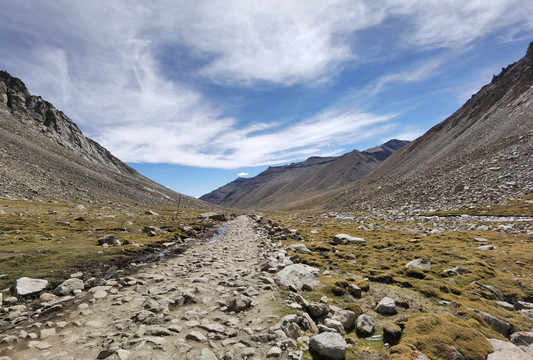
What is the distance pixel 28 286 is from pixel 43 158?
9292cm

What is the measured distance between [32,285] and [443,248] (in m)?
27.5

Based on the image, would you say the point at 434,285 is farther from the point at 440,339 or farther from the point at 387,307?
the point at 440,339

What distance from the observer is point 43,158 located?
7925 centimetres

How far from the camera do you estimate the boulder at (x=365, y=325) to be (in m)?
8.12

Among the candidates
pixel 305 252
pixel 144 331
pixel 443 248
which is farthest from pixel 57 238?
pixel 443 248

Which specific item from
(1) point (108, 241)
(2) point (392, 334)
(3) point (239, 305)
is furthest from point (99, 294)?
(1) point (108, 241)

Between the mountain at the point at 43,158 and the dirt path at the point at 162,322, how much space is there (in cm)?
5990

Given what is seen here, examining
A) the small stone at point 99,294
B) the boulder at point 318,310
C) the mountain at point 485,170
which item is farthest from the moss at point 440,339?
the mountain at point 485,170

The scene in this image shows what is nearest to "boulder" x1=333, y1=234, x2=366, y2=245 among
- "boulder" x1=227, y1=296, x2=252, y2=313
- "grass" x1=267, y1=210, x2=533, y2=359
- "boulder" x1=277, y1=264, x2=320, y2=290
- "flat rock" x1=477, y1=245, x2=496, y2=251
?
"grass" x1=267, y1=210, x2=533, y2=359

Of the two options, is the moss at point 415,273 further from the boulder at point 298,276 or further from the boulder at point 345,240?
the boulder at point 345,240

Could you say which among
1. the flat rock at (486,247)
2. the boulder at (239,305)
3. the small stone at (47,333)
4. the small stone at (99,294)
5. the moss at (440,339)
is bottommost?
the flat rock at (486,247)

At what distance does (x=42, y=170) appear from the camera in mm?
69062

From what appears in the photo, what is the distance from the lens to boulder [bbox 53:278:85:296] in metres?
11.5

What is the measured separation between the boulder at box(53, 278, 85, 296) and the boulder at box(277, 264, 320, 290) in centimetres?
1042
